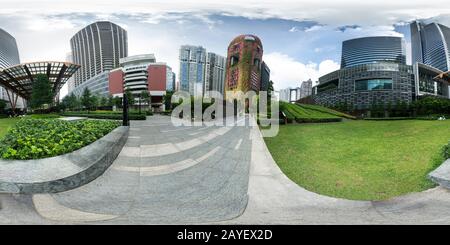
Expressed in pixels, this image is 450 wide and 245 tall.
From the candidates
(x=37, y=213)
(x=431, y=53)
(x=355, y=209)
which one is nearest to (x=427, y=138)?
(x=431, y=53)

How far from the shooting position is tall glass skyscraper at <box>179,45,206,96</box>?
2037 mm

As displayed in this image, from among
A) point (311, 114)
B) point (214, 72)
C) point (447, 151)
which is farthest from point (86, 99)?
point (447, 151)

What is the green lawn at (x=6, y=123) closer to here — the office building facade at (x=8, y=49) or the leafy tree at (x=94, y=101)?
the office building facade at (x=8, y=49)

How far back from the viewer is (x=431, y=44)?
2.45 m

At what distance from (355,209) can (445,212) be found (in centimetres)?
87

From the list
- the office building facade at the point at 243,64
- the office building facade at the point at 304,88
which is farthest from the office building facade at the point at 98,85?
the office building facade at the point at 304,88

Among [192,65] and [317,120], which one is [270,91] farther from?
[317,120]

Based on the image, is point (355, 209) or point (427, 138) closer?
point (355, 209)

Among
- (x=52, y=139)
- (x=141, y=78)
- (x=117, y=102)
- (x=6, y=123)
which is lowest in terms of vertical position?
(x=52, y=139)

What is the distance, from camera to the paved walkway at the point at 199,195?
1.93 meters

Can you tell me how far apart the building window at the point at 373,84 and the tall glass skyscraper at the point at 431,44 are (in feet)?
1.19

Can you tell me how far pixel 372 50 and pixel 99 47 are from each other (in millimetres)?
2932
